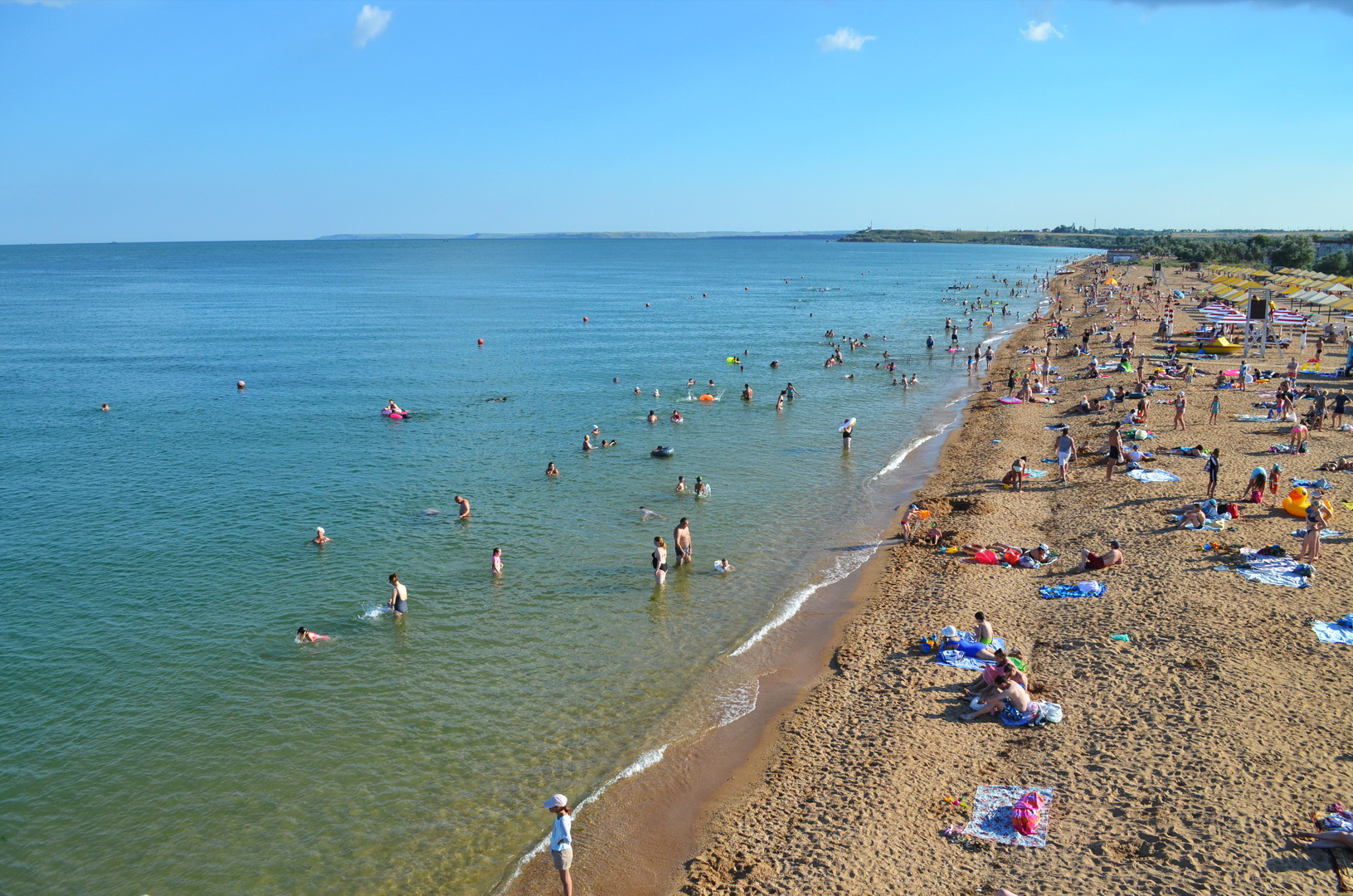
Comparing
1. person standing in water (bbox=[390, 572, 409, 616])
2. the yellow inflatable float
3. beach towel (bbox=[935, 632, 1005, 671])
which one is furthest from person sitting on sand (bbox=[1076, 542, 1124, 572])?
person standing in water (bbox=[390, 572, 409, 616])

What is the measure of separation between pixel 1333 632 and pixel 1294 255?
11538cm

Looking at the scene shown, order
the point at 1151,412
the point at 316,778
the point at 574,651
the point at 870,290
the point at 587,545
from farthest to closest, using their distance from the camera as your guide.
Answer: the point at 870,290, the point at 1151,412, the point at 587,545, the point at 574,651, the point at 316,778

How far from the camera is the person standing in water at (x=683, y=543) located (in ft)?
73.4

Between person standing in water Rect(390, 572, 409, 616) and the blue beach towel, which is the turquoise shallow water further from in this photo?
the blue beach towel

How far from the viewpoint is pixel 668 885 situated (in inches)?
454

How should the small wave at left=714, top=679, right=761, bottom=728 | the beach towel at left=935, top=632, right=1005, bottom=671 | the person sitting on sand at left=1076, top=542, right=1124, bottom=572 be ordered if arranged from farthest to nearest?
the person sitting on sand at left=1076, top=542, right=1124, bottom=572 < the beach towel at left=935, top=632, right=1005, bottom=671 < the small wave at left=714, top=679, right=761, bottom=728

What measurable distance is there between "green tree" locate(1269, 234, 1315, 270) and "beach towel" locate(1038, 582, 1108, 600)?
109 meters

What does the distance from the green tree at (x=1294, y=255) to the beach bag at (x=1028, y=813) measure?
11711 cm

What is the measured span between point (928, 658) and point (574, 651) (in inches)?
298

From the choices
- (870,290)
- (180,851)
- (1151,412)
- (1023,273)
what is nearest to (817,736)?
(180,851)

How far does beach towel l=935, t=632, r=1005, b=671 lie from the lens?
16109mm

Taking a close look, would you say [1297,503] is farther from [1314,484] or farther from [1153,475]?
[1153,475]

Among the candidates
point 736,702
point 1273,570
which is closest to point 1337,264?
point 1273,570

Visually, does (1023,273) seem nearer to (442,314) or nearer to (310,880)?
(442,314)
